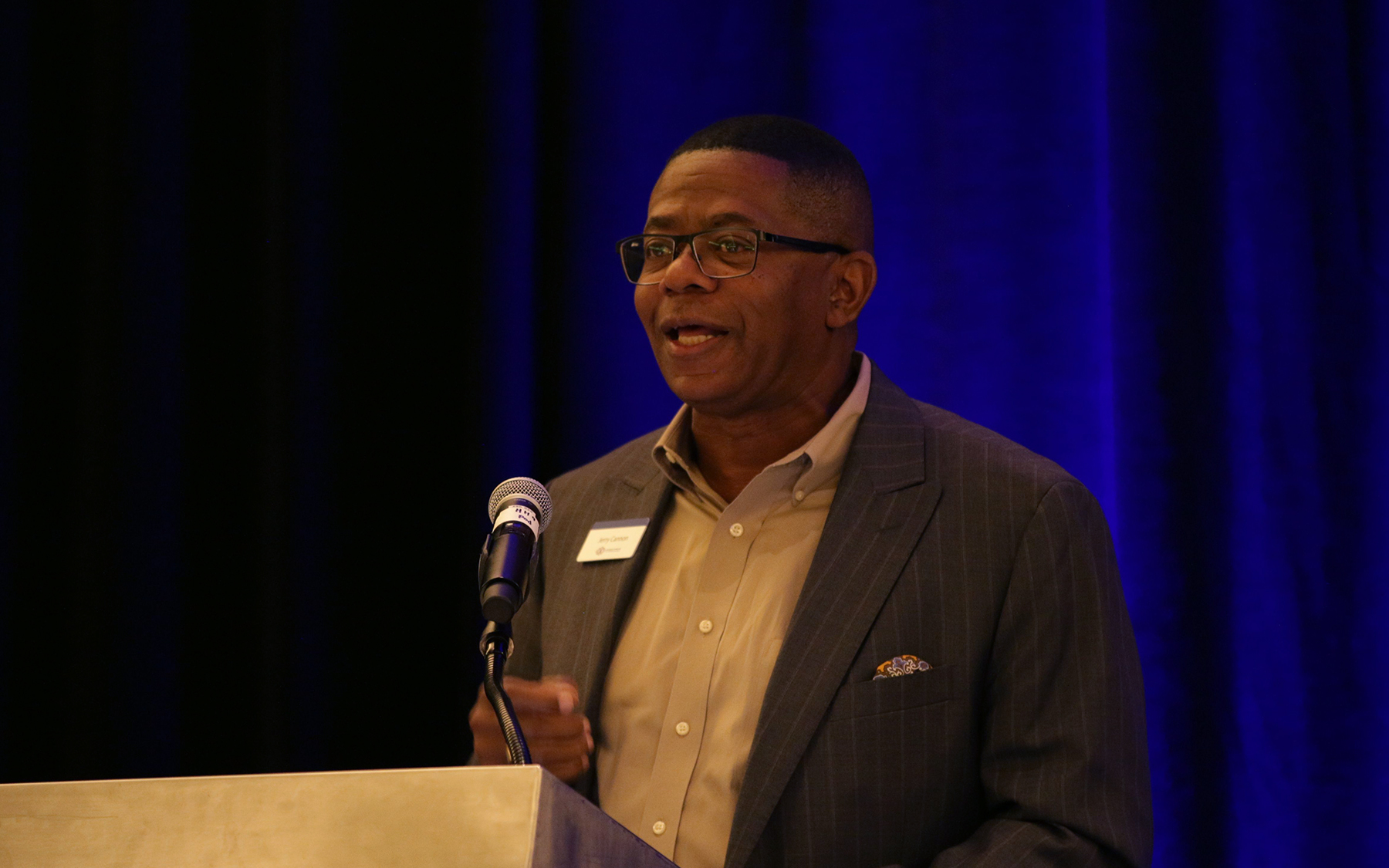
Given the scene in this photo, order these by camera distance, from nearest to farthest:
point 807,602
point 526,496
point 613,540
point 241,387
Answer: point 526,496, point 807,602, point 613,540, point 241,387

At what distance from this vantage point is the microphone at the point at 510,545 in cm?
127

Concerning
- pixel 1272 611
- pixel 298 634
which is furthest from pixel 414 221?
pixel 1272 611

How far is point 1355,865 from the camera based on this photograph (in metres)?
2.35

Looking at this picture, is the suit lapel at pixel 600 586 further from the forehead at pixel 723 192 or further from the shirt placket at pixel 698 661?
the forehead at pixel 723 192

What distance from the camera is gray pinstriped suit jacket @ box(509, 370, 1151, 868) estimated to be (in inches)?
66.7

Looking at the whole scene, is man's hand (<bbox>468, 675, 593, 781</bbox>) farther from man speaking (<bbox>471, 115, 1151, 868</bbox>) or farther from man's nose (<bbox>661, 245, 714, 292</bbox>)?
man's nose (<bbox>661, 245, 714, 292</bbox>)

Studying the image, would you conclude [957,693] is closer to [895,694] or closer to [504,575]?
[895,694]

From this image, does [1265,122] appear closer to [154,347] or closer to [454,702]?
[454,702]

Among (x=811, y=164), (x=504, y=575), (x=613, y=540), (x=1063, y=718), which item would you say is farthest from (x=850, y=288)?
(x=504, y=575)

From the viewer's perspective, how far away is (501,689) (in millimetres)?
1280

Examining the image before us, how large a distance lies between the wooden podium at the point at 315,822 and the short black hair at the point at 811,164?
54.8 inches

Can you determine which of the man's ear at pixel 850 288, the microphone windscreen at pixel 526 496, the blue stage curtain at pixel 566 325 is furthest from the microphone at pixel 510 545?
the blue stage curtain at pixel 566 325

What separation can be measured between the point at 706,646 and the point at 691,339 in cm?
52

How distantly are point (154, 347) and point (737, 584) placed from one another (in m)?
1.62
